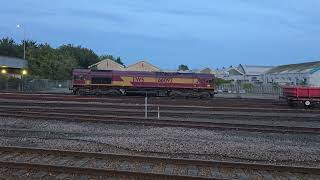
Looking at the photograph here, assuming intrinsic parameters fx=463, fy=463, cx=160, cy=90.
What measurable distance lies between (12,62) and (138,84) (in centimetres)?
4545

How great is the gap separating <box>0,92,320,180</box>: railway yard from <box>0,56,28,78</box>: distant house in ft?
210

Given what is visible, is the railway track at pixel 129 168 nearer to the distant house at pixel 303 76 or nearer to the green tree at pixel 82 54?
the distant house at pixel 303 76

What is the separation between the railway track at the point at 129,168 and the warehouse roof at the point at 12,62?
75568 mm

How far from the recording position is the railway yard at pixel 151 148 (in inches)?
389

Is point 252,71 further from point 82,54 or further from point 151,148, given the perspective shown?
point 151,148

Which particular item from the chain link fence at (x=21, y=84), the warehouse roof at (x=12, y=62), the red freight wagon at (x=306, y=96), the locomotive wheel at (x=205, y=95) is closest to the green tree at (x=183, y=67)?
the warehouse roof at (x=12, y=62)

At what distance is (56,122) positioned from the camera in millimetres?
19688

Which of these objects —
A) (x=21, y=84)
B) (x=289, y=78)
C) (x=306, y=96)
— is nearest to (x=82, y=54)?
(x=289, y=78)

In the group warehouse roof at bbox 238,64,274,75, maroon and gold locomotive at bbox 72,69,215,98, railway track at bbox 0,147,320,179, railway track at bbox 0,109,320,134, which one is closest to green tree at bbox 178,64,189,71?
warehouse roof at bbox 238,64,274,75

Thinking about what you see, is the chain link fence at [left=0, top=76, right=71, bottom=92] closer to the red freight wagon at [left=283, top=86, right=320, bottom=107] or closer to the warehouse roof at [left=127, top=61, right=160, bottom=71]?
the red freight wagon at [left=283, top=86, right=320, bottom=107]

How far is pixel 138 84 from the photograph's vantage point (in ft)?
160

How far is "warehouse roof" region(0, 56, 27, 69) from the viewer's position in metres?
83.3

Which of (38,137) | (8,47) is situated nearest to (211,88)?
(38,137)

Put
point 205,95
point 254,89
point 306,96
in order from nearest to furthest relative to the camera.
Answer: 1. point 306,96
2. point 205,95
3. point 254,89
